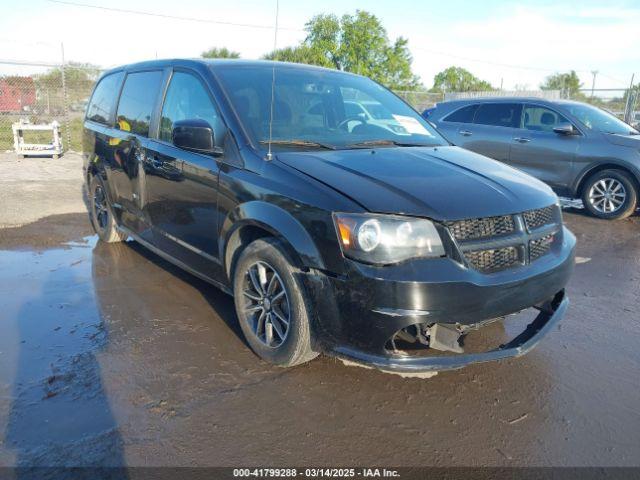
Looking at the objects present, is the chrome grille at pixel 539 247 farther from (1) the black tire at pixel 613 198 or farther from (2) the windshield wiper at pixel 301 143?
(1) the black tire at pixel 613 198

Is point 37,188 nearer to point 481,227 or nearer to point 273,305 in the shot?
point 273,305

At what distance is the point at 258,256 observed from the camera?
3.11 meters

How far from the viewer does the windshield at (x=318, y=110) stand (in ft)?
11.5

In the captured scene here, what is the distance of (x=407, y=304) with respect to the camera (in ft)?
8.33

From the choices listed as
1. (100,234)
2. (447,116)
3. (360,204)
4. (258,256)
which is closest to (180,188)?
(258,256)

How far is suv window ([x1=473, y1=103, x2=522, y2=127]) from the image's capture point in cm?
844

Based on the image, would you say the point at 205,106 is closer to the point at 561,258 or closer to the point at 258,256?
the point at 258,256

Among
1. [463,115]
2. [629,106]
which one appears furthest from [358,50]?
[463,115]

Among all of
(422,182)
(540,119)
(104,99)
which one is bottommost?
(422,182)

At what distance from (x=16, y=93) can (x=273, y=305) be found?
1614cm

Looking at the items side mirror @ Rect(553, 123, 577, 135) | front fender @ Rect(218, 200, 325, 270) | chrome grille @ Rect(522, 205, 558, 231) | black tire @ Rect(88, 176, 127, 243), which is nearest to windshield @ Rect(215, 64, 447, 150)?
front fender @ Rect(218, 200, 325, 270)

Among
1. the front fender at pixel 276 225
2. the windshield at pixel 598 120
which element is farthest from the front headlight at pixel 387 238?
the windshield at pixel 598 120

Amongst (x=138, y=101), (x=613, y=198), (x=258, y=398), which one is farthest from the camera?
(x=613, y=198)

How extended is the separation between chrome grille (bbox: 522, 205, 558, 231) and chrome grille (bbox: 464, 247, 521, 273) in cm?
22
